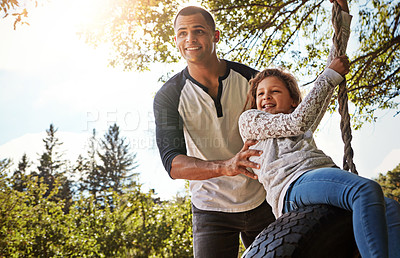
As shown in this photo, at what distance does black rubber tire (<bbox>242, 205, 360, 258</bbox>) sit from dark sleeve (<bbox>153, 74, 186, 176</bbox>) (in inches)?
34.6

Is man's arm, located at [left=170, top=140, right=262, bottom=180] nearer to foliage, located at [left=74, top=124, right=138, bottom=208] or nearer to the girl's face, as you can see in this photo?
the girl's face

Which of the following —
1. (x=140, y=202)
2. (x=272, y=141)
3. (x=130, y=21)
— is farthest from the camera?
(x=140, y=202)

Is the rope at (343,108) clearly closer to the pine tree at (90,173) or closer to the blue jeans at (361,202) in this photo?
the blue jeans at (361,202)

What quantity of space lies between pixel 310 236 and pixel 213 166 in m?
0.62

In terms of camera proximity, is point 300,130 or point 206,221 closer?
point 300,130

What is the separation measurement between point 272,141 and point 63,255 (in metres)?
5.89

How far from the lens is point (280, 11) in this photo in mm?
6152

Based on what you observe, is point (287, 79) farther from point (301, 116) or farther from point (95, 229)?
point (95, 229)

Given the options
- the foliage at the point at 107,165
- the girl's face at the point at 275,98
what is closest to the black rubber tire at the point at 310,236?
the girl's face at the point at 275,98

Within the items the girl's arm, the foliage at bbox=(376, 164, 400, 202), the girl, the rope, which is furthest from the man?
the foliage at bbox=(376, 164, 400, 202)

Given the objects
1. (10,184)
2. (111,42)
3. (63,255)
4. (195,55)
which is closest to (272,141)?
(195,55)

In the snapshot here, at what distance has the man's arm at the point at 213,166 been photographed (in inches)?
61.4

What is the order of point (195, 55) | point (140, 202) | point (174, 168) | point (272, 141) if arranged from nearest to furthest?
point (272, 141)
point (174, 168)
point (195, 55)
point (140, 202)

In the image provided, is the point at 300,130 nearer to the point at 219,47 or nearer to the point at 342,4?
the point at 342,4
